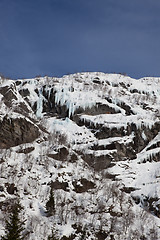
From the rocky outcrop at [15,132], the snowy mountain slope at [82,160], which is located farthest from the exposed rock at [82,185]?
the rocky outcrop at [15,132]

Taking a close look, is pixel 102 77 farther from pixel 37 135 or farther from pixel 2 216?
pixel 2 216

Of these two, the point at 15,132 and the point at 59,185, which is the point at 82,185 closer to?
the point at 59,185

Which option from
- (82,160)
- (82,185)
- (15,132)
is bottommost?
(82,185)

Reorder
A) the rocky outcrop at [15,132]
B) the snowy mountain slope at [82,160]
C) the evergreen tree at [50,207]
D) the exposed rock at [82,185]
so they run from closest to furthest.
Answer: the snowy mountain slope at [82,160], the evergreen tree at [50,207], the exposed rock at [82,185], the rocky outcrop at [15,132]

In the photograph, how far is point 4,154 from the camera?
4491 cm

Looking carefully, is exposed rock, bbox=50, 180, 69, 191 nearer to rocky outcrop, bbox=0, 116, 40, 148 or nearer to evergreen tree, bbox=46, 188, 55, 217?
evergreen tree, bbox=46, 188, 55, 217

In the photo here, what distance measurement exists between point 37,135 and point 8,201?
69.4ft

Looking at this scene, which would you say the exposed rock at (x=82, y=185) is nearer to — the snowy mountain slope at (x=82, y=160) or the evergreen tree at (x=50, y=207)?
the snowy mountain slope at (x=82, y=160)

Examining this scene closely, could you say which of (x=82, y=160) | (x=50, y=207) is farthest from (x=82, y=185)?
(x=50, y=207)

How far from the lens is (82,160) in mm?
53000

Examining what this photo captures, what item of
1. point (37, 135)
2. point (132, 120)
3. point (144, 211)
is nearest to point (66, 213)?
point (144, 211)

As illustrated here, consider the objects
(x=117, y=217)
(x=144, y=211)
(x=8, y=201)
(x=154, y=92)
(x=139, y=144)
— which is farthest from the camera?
(x=154, y=92)

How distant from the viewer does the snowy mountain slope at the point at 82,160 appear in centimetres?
3619

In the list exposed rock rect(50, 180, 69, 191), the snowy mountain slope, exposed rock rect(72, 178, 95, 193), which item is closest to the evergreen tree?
the snowy mountain slope
